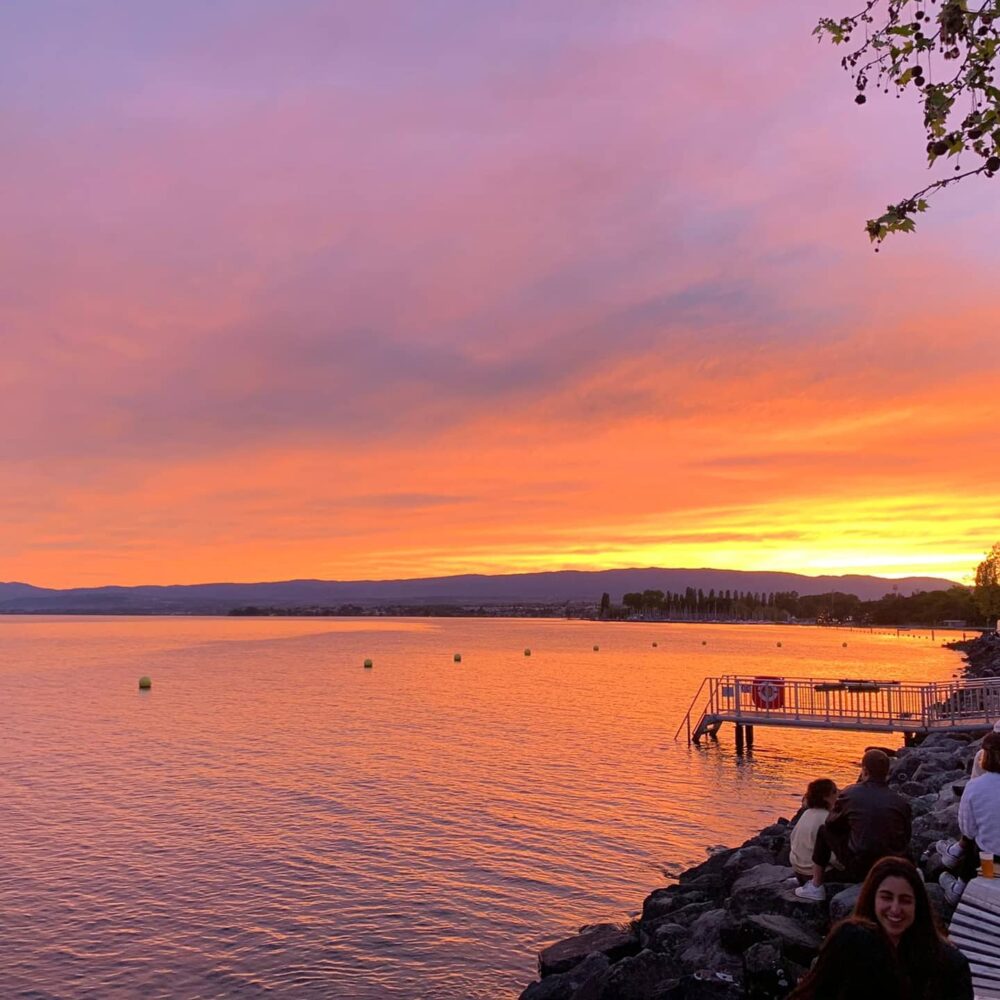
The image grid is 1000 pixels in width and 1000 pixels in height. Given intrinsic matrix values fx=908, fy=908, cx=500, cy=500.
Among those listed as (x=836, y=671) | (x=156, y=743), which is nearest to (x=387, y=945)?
(x=156, y=743)

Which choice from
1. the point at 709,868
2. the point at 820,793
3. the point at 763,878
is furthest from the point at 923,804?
the point at 820,793

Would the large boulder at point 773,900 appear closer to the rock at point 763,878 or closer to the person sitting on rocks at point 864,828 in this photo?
the rock at point 763,878

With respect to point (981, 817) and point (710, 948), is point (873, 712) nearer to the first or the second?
point (710, 948)

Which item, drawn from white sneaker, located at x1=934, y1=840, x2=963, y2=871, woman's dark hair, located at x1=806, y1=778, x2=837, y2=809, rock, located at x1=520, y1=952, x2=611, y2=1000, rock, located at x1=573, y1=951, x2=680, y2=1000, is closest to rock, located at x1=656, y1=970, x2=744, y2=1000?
rock, located at x1=573, y1=951, x2=680, y2=1000

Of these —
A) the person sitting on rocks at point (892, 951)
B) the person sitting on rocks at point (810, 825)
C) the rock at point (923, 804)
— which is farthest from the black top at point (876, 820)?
the rock at point (923, 804)

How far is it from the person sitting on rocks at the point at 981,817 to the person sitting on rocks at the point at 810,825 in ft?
6.42

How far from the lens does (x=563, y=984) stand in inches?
489

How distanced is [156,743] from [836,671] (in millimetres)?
81126

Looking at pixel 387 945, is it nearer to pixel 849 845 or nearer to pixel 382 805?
pixel 849 845

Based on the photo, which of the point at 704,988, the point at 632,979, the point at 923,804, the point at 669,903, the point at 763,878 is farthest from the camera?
the point at 923,804

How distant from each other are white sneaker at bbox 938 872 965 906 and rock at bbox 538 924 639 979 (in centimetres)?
507

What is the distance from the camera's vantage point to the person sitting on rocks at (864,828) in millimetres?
10250

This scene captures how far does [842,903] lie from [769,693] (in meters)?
27.3

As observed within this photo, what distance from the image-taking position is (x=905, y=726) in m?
32.4
